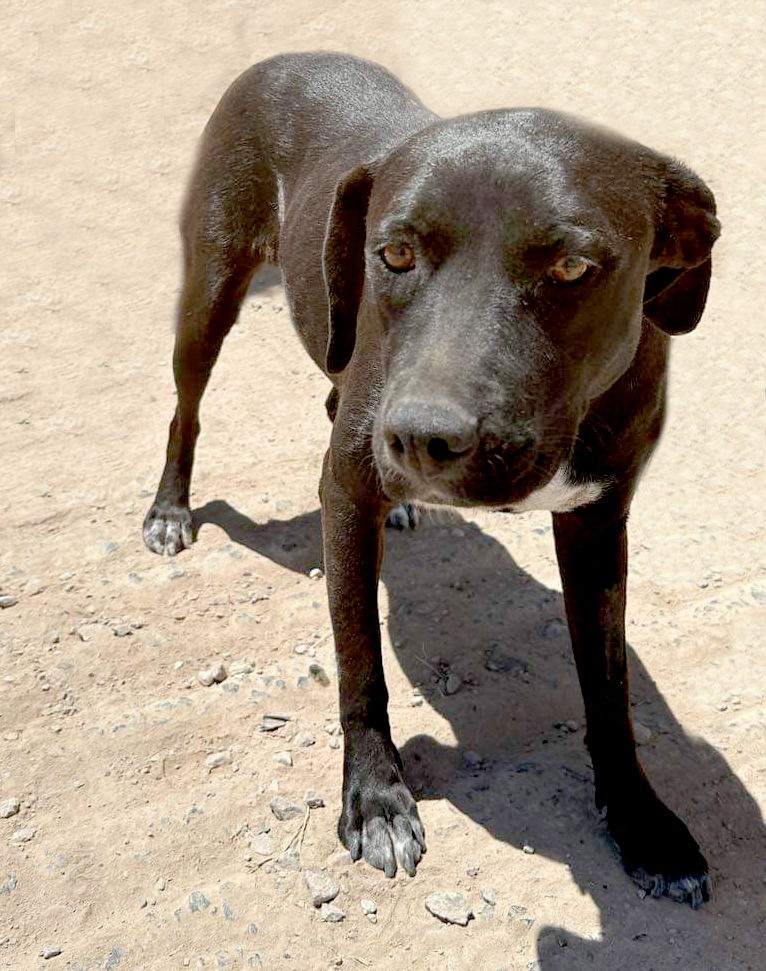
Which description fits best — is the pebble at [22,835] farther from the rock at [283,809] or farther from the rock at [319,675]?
the rock at [319,675]

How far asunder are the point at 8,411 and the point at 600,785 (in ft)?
11.1

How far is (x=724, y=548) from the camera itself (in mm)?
4812

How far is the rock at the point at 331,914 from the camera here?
324 centimetres

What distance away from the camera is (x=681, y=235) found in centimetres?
282

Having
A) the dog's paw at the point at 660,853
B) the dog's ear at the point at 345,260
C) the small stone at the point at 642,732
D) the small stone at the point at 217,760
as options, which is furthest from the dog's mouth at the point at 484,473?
the small stone at the point at 642,732

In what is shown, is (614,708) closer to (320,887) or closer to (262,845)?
(320,887)

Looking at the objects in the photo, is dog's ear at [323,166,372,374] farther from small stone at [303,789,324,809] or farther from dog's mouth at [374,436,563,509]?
small stone at [303,789,324,809]

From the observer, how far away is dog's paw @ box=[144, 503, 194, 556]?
4.82 meters

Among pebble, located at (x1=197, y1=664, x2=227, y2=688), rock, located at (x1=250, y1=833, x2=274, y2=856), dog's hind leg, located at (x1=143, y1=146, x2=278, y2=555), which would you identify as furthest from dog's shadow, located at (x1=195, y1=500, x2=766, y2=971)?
pebble, located at (x1=197, y1=664, x2=227, y2=688)

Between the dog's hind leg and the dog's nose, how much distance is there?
6.86ft

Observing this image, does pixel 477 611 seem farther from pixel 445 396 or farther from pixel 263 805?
pixel 445 396

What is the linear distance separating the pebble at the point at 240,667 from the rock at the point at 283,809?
2.01 feet

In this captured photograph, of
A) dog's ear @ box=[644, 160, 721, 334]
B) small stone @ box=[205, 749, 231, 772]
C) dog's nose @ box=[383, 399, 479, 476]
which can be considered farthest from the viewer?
small stone @ box=[205, 749, 231, 772]

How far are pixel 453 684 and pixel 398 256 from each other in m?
1.88
